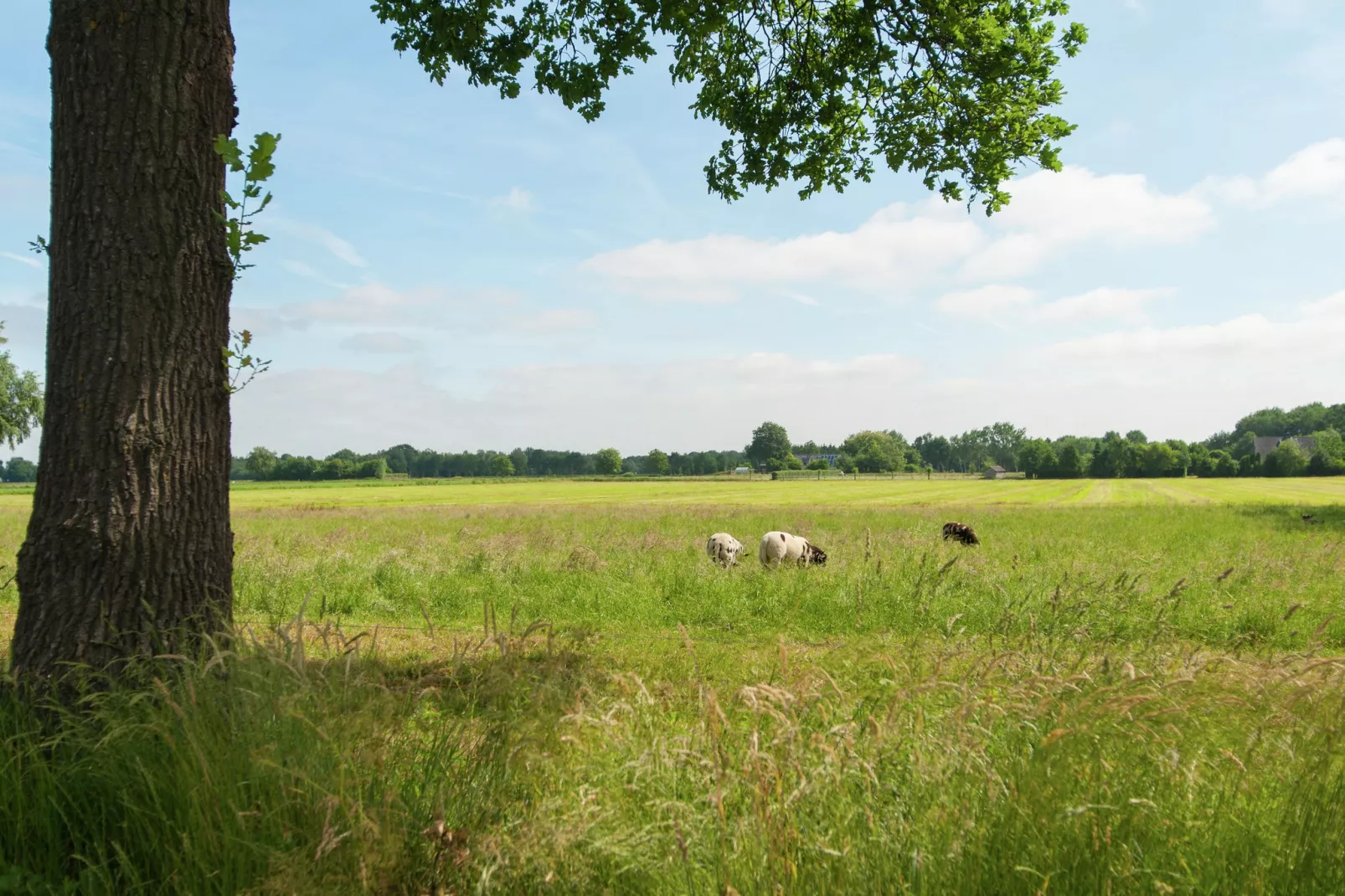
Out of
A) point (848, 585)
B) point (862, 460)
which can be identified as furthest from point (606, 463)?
point (848, 585)

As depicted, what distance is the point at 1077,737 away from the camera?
3035 mm

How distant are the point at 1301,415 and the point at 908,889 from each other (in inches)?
9363

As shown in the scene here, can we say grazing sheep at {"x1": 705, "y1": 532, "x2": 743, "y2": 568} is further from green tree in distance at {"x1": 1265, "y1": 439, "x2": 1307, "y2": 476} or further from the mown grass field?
green tree in distance at {"x1": 1265, "y1": 439, "x2": 1307, "y2": 476}

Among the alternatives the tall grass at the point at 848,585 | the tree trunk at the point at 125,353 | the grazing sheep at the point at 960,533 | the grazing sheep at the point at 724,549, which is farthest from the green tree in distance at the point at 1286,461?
the tree trunk at the point at 125,353

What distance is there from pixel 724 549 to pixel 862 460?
15764 centimetres

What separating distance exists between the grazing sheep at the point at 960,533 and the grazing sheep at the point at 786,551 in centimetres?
824

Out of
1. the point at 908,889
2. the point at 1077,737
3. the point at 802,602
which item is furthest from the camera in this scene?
the point at 802,602

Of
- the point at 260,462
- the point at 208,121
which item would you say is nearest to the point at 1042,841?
the point at 208,121

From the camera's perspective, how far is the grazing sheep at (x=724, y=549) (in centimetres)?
1634

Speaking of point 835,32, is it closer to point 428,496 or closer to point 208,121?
point 208,121

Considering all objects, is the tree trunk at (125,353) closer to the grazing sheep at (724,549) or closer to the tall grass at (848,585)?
the tall grass at (848,585)

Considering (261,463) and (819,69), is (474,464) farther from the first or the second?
(819,69)

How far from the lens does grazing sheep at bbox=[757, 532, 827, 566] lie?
603 inches

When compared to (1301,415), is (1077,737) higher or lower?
lower
